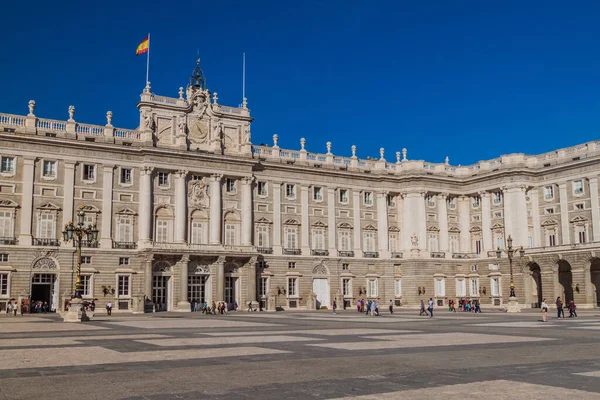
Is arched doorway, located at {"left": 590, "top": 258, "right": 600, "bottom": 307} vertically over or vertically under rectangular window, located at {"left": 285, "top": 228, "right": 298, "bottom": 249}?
under

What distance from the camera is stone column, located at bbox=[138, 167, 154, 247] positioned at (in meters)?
60.8

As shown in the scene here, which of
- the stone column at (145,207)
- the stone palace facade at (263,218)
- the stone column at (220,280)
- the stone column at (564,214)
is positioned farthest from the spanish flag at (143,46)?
the stone column at (564,214)

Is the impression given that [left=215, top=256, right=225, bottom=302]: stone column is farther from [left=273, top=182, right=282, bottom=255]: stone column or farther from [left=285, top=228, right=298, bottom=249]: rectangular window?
[left=285, top=228, right=298, bottom=249]: rectangular window

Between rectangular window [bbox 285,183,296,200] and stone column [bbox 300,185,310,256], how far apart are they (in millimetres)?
900

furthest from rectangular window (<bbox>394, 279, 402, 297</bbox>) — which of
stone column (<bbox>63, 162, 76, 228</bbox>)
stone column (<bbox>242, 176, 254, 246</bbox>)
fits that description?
stone column (<bbox>63, 162, 76, 228</bbox>)

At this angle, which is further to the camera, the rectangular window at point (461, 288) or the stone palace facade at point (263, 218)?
the rectangular window at point (461, 288)

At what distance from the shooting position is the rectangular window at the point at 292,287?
68688 millimetres

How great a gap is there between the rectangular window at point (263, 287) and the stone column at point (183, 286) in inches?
322

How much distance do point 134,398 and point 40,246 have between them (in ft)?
160

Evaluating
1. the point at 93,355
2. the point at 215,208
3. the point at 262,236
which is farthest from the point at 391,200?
the point at 93,355

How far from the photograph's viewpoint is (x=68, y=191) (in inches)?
2304

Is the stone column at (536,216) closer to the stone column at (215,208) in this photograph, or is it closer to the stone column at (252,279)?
the stone column at (252,279)

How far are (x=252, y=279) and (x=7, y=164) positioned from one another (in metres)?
24.7

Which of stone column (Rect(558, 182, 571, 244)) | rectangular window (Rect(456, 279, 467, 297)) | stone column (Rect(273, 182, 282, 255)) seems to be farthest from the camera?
rectangular window (Rect(456, 279, 467, 297))
